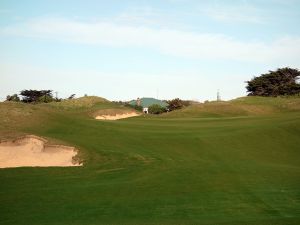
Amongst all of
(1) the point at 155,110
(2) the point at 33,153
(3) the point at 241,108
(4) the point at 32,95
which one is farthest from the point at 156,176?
(4) the point at 32,95

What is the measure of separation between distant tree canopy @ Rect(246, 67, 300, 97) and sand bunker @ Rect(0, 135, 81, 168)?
82.2m

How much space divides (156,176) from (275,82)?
90579mm

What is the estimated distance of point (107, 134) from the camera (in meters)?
30.9

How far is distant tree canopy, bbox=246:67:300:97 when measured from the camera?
102375 millimetres

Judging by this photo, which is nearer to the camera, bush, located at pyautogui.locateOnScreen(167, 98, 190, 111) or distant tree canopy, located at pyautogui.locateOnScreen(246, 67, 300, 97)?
bush, located at pyautogui.locateOnScreen(167, 98, 190, 111)

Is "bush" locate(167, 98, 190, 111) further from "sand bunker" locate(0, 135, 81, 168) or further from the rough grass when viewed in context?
"sand bunker" locate(0, 135, 81, 168)

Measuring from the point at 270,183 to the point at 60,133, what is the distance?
16281 mm

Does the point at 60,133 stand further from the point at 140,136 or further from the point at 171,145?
the point at 171,145

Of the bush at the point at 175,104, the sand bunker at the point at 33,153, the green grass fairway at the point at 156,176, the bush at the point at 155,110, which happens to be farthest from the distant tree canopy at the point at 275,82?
the sand bunker at the point at 33,153

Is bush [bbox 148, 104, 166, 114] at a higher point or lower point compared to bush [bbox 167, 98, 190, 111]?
lower

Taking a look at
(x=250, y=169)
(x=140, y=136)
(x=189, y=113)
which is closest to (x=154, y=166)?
(x=250, y=169)

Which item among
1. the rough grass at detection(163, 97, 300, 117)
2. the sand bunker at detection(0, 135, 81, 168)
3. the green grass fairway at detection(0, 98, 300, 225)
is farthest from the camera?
the rough grass at detection(163, 97, 300, 117)

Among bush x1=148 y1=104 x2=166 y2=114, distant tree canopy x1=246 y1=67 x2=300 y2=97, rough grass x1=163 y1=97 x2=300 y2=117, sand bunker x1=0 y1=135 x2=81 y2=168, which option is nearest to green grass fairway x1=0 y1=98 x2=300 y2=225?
sand bunker x1=0 y1=135 x2=81 y2=168

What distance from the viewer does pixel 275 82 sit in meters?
105
